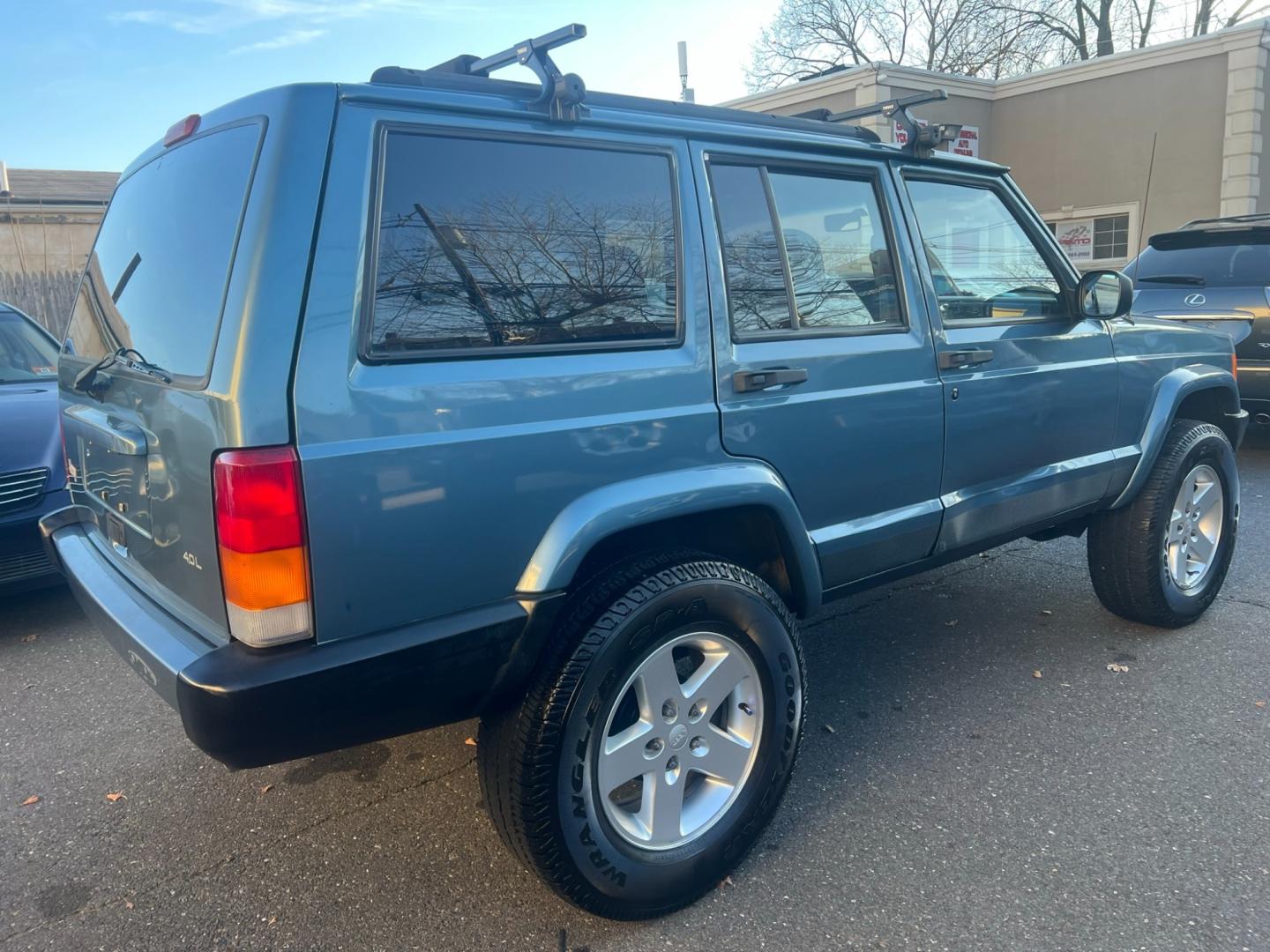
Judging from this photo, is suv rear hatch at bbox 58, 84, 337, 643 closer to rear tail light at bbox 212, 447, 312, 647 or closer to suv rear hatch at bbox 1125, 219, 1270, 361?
rear tail light at bbox 212, 447, 312, 647

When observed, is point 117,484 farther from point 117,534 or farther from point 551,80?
point 551,80

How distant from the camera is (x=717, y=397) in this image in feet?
7.85

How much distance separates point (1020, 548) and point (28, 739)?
4769 mm

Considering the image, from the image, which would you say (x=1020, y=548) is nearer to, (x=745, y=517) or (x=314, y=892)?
(x=745, y=517)

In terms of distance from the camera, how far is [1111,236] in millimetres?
14727

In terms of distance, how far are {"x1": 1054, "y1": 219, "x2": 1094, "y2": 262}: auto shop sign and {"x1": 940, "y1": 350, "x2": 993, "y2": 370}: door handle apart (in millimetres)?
13380

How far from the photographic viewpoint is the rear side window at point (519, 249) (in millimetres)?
1961

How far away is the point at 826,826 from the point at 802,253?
1.65 meters

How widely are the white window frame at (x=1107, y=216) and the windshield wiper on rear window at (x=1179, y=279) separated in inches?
298

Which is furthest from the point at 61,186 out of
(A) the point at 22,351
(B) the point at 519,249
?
(B) the point at 519,249

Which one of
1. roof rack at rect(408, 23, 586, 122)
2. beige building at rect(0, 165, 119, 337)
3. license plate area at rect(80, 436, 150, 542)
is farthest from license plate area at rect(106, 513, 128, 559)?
beige building at rect(0, 165, 119, 337)

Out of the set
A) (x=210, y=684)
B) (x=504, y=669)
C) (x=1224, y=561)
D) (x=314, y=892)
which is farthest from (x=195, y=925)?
(x=1224, y=561)

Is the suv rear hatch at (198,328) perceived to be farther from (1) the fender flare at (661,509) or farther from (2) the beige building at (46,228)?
(2) the beige building at (46,228)

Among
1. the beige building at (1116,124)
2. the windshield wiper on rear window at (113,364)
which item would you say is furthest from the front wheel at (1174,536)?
the beige building at (1116,124)
